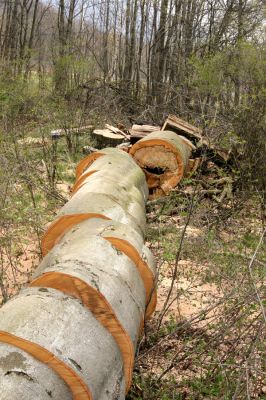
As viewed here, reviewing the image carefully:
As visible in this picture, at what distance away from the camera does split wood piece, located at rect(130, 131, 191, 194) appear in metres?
6.34

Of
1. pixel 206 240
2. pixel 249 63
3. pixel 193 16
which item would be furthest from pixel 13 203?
pixel 193 16

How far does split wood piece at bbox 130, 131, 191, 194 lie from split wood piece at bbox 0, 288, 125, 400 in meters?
4.30

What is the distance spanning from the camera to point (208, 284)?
4371 mm

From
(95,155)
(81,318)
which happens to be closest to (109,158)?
(95,155)

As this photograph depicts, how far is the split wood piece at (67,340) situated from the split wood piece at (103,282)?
0.08 m

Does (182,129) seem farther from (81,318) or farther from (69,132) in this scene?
(81,318)

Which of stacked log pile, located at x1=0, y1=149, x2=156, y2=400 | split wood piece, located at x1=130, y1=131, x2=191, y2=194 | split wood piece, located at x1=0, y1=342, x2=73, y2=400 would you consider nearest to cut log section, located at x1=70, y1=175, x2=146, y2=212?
stacked log pile, located at x1=0, y1=149, x2=156, y2=400

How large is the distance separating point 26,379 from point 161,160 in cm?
498

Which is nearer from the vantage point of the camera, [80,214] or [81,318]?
[81,318]

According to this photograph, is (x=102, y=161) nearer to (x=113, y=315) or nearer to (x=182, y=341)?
(x=182, y=341)

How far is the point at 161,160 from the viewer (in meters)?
6.44

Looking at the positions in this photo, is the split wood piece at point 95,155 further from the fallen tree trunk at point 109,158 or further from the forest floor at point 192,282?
the forest floor at point 192,282

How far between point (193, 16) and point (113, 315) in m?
16.8

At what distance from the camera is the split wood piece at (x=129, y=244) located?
9.64ft
